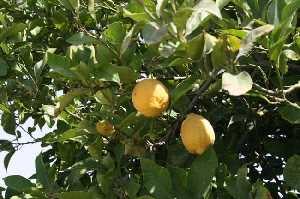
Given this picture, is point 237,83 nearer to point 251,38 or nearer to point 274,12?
point 251,38

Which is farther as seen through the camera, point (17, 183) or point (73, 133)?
point (17, 183)

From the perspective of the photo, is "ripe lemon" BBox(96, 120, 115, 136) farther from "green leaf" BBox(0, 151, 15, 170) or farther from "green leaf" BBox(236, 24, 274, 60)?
"green leaf" BBox(0, 151, 15, 170)

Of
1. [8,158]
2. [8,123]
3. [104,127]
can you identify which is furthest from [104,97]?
[8,158]

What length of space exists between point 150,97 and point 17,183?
641 millimetres

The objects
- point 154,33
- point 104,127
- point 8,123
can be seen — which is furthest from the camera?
point 8,123

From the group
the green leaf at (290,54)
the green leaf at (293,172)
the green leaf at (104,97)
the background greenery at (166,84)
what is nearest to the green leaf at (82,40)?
the background greenery at (166,84)

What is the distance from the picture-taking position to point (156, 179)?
1.29m

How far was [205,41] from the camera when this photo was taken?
110cm

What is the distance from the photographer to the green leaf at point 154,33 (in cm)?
102

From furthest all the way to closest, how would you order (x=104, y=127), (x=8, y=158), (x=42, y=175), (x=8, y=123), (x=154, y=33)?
(x=8, y=158)
(x=8, y=123)
(x=42, y=175)
(x=104, y=127)
(x=154, y=33)

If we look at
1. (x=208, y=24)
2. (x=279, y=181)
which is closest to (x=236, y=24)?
(x=208, y=24)

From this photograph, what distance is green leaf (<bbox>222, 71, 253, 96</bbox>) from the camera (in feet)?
3.37

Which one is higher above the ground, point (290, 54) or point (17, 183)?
point (290, 54)

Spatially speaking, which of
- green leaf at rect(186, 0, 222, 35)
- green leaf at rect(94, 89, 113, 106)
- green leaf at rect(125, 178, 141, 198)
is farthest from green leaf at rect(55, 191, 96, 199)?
green leaf at rect(186, 0, 222, 35)
